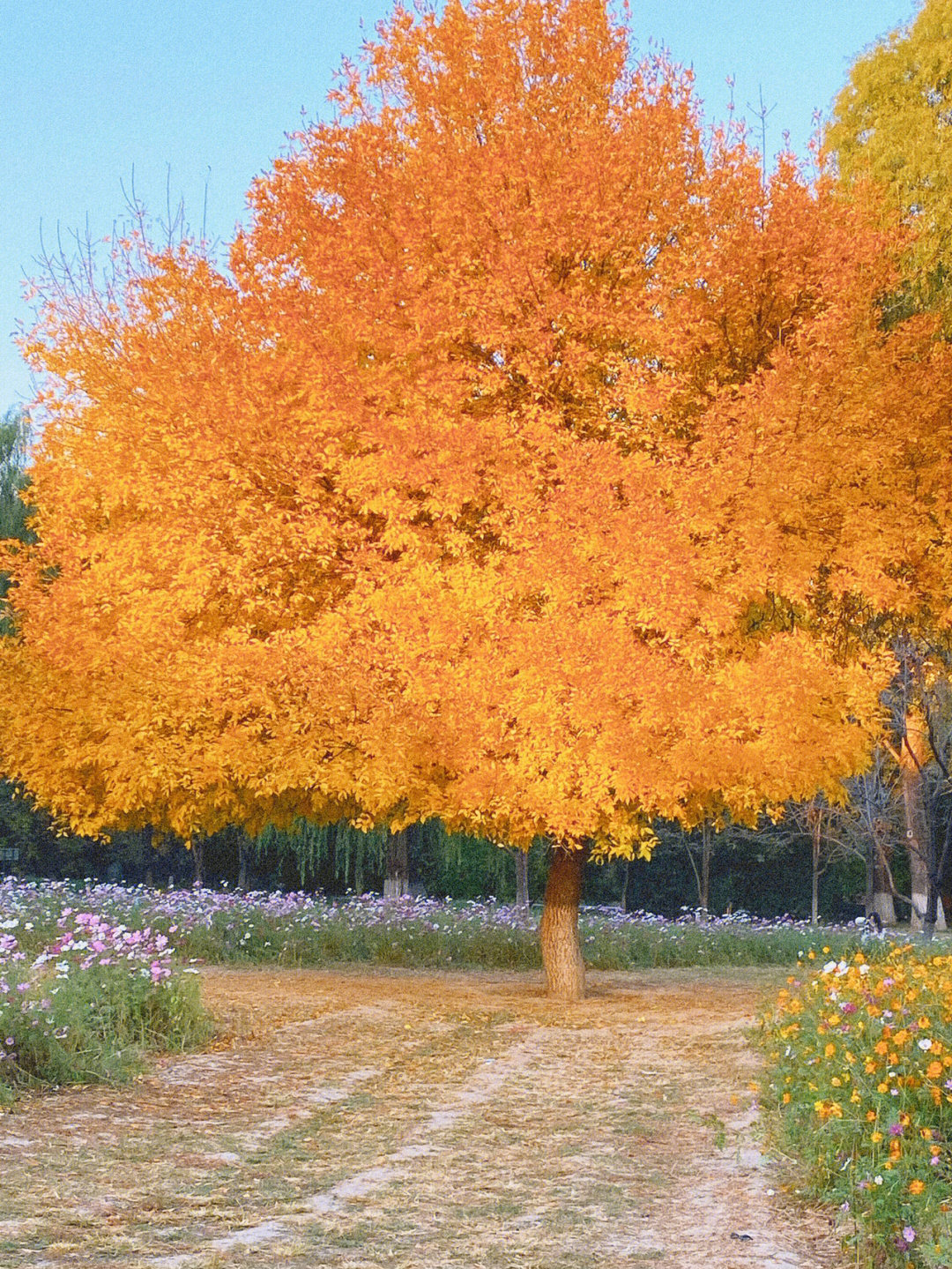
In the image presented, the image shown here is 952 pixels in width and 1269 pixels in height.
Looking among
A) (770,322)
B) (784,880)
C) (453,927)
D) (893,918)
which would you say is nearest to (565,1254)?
(770,322)

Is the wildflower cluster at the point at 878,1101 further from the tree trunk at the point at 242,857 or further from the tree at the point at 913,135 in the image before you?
the tree trunk at the point at 242,857

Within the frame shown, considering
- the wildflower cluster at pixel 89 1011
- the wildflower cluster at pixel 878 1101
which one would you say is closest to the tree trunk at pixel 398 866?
the wildflower cluster at pixel 89 1011

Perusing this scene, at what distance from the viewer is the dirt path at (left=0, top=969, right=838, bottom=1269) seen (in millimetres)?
4730

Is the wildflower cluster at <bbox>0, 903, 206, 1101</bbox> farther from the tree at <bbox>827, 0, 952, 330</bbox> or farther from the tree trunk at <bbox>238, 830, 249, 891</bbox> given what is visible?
the tree trunk at <bbox>238, 830, 249, 891</bbox>

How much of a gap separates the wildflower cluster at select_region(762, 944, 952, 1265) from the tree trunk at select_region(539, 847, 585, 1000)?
6.52m

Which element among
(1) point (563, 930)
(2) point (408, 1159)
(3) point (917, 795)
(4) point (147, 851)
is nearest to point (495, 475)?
(1) point (563, 930)

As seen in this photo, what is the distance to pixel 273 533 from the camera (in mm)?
11578

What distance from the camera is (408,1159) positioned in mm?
6152

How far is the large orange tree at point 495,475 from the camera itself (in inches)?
414

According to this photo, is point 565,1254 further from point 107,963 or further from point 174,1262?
point 107,963

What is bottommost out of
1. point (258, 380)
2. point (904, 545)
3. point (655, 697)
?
point (655, 697)

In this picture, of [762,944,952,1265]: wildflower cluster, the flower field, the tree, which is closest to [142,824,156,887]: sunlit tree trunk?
the flower field

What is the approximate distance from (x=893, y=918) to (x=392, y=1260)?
2635 cm

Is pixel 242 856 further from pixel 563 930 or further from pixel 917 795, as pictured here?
pixel 563 930
